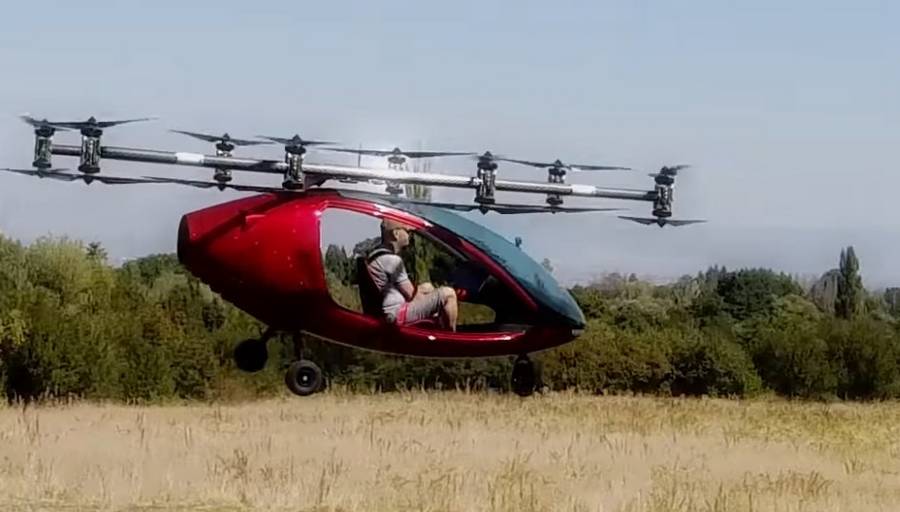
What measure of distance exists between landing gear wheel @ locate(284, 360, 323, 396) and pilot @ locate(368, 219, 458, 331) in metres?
0.82

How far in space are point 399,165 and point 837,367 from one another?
39.0m

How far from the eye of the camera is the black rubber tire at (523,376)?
48.3ft

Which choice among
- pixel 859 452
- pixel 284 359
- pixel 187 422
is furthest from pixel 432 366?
pixel 859 452

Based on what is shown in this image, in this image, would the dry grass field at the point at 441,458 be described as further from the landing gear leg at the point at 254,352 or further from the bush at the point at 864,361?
the bush at the point at 864,361

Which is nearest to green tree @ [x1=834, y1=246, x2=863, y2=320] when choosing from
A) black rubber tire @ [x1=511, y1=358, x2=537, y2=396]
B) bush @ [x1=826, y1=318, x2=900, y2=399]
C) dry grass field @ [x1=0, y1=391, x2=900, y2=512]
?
bush @ [x1=826, y1=318, x2=900, y2=399]

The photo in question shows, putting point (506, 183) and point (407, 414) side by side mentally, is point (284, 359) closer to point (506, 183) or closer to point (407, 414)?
point (407, 414)

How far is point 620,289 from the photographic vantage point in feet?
211

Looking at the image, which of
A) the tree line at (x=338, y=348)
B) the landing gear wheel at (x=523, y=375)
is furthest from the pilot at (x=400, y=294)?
the tree line at (x=338, y=348)

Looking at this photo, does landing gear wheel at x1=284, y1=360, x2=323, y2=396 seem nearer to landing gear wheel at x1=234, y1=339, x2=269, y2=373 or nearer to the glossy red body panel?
the glossy red body panel

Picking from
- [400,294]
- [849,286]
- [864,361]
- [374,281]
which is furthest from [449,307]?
[849,286]

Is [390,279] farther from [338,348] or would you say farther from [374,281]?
[338,348]

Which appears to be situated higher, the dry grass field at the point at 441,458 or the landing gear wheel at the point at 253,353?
the landing gear wheel at the point at 253,353

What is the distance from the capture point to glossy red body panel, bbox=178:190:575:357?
13.9m

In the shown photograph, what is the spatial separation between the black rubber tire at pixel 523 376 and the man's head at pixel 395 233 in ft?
5.63
